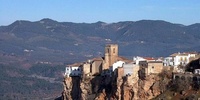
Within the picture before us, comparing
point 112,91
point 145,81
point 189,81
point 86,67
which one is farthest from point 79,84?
point 189,81

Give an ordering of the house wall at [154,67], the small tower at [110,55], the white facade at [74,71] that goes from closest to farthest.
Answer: the house wall at [154,67], the small tower at [110,55], the white facade at [74,71]

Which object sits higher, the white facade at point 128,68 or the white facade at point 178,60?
the white facade at point 178,60

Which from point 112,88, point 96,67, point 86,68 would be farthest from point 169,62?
point 86,68

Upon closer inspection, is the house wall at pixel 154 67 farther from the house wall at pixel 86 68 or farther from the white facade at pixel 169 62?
the house wall at pixel 86 68

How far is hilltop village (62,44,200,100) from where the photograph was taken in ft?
230

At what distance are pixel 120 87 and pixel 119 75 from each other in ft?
5.18

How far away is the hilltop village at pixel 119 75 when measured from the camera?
70.2 metres

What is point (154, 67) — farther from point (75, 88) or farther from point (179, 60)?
point (75, 88)

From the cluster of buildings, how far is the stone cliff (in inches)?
34.4

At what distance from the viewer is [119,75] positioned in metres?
72.1

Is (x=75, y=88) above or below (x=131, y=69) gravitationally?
below

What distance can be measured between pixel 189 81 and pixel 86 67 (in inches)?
746

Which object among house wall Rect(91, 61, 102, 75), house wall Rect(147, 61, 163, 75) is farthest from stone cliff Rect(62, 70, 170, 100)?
house wall Rect(91, 61, 102, 75)

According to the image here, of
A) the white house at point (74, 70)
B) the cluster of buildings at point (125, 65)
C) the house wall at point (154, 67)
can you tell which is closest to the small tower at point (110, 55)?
the cluster of buildings at point (125, 65)
